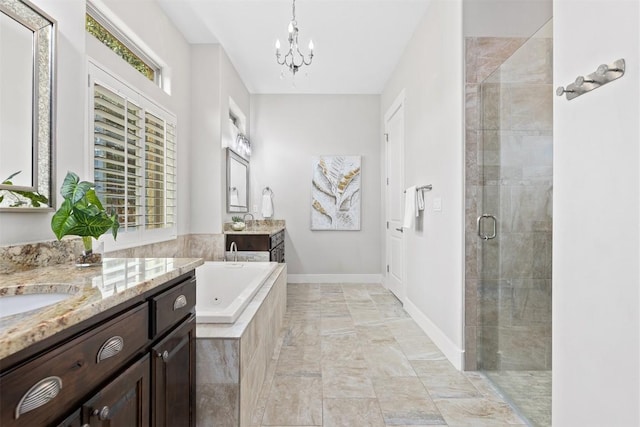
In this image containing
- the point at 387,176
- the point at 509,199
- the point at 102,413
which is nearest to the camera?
the point at 102,413

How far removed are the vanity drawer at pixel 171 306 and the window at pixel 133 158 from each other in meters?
Result: 1.21

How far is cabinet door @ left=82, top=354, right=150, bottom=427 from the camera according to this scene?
83 centimetres

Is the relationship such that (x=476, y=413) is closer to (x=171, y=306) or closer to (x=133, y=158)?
(x=171, y=306)

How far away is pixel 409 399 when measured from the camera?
6.63 feet

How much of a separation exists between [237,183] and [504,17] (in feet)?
10.4

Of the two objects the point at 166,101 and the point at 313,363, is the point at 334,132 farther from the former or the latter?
the point at 313,363

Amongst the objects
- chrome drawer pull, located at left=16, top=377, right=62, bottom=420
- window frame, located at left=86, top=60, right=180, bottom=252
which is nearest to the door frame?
window frame, located at left=86, top=60, right=180, bottom=252

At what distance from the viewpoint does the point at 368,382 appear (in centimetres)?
222

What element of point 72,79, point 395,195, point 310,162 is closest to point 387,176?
point 395,195

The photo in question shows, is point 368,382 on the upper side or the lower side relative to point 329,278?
lower

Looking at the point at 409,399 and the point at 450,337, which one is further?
the point at 450,337
